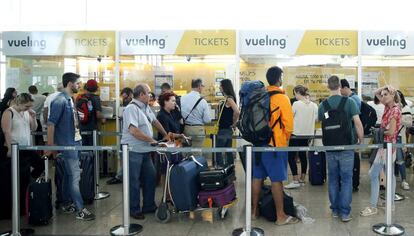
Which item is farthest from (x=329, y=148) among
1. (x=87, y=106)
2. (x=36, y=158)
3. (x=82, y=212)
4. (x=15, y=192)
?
(x=87, y=106)

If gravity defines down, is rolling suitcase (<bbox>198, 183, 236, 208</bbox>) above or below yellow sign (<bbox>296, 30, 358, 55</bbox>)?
below

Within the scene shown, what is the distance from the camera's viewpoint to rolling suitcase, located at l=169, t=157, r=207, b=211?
4391 mm

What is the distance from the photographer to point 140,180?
4840mm

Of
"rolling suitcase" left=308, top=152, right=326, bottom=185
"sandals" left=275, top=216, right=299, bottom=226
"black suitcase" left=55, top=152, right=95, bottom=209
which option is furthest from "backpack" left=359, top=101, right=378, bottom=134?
"black suitcase" left=55, top=152, right=95, bottom=209

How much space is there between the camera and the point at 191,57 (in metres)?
8.73

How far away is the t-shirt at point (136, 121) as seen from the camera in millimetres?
4504

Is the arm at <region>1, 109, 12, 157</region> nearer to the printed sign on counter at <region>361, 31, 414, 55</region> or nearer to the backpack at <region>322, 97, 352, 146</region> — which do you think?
the backpack at <region>322, 97, 352, 146</region>

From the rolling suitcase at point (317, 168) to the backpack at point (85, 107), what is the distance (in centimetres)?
329

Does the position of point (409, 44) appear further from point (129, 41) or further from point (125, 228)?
point (125, 228)

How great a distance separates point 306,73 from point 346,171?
4297 mm

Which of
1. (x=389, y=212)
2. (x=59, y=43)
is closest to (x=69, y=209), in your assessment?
(x=389, y=212)

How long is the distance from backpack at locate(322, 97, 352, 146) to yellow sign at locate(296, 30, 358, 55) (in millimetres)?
3193

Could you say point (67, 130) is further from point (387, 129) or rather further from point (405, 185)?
point (405, 185)

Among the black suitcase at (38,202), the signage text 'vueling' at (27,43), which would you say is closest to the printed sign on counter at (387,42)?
the signage text 'vueling' at (27,43)
